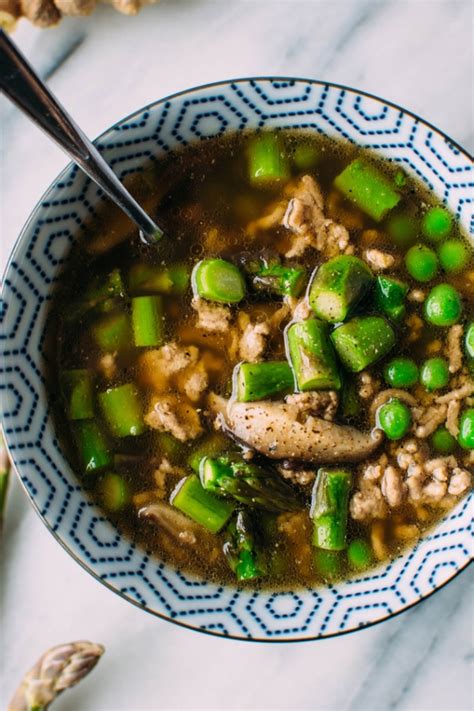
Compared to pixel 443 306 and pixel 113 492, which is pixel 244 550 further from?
pixel 443 306

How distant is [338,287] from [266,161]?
20.2 inches

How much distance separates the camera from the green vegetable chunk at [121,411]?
2867 mm

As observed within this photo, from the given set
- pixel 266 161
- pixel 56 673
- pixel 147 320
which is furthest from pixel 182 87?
pixel 56 673

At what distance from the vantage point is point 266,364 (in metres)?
2.83

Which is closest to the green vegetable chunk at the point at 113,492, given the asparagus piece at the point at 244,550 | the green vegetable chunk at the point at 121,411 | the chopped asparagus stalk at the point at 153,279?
the green vegetable chunk at the point at 121,411

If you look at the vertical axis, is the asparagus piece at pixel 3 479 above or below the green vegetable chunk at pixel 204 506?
above

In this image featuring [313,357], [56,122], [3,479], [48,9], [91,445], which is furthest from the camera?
[3,479]

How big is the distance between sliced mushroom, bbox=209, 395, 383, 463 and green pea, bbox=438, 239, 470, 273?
644 mm

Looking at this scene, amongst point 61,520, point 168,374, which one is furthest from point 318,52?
point 61,520

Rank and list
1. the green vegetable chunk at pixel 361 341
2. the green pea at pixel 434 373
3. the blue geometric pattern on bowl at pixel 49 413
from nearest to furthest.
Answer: the blue geometric pattern on bowl at pixel 49 413 → the green vegetable chunk at pixel 361 341 → the green pea at pixel 434 373

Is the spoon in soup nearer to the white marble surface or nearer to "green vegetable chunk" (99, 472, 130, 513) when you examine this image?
the white marble surface

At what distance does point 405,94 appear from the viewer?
306cm

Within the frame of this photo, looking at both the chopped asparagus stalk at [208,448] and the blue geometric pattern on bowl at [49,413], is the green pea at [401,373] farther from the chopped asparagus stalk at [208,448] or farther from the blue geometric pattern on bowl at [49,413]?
the chopped asparagus stalk at [208,448]

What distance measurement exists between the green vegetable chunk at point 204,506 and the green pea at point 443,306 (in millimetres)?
959
